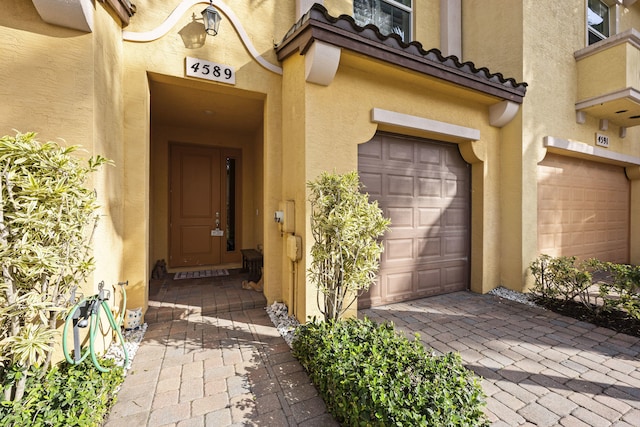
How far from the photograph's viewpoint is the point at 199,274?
547 centimetres

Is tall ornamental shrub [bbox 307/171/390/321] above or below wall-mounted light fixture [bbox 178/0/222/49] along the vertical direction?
below

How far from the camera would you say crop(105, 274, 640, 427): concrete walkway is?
6.81 ft

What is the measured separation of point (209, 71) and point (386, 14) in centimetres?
385

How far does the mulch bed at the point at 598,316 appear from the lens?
3.56m

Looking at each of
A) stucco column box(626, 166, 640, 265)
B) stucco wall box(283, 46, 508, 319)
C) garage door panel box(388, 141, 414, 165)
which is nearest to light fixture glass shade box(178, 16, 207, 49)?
stucco wall box(283, 46, 508, 319)

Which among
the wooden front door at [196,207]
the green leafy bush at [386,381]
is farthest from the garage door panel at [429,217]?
the wooden front door at [196,207]

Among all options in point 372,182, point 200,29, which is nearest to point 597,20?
point 372,182

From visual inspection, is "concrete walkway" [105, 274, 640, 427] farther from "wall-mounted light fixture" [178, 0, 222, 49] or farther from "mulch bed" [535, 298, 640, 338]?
"wall-mounted light fixture" [178, 0, 222, 49]

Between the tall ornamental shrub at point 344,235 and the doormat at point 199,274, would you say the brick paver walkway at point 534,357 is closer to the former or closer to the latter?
the tall ornamental shrub at point 344,235

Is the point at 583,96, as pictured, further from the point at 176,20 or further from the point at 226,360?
the point at 226,360

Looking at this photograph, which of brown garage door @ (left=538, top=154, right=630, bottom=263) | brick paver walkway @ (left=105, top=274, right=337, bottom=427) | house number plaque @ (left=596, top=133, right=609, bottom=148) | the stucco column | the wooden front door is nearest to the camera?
brick paver walkway @ (left=105, top=274, right=337, bottom=427)

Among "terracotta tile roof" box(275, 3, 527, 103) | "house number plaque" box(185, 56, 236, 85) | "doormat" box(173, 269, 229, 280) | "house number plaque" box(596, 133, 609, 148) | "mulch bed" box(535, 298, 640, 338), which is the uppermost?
"terracotta tile roof" box(275, 3, 527, 103)

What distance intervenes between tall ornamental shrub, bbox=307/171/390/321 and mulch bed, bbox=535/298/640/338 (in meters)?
3.62

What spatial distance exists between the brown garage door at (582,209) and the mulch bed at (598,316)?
1453mm
